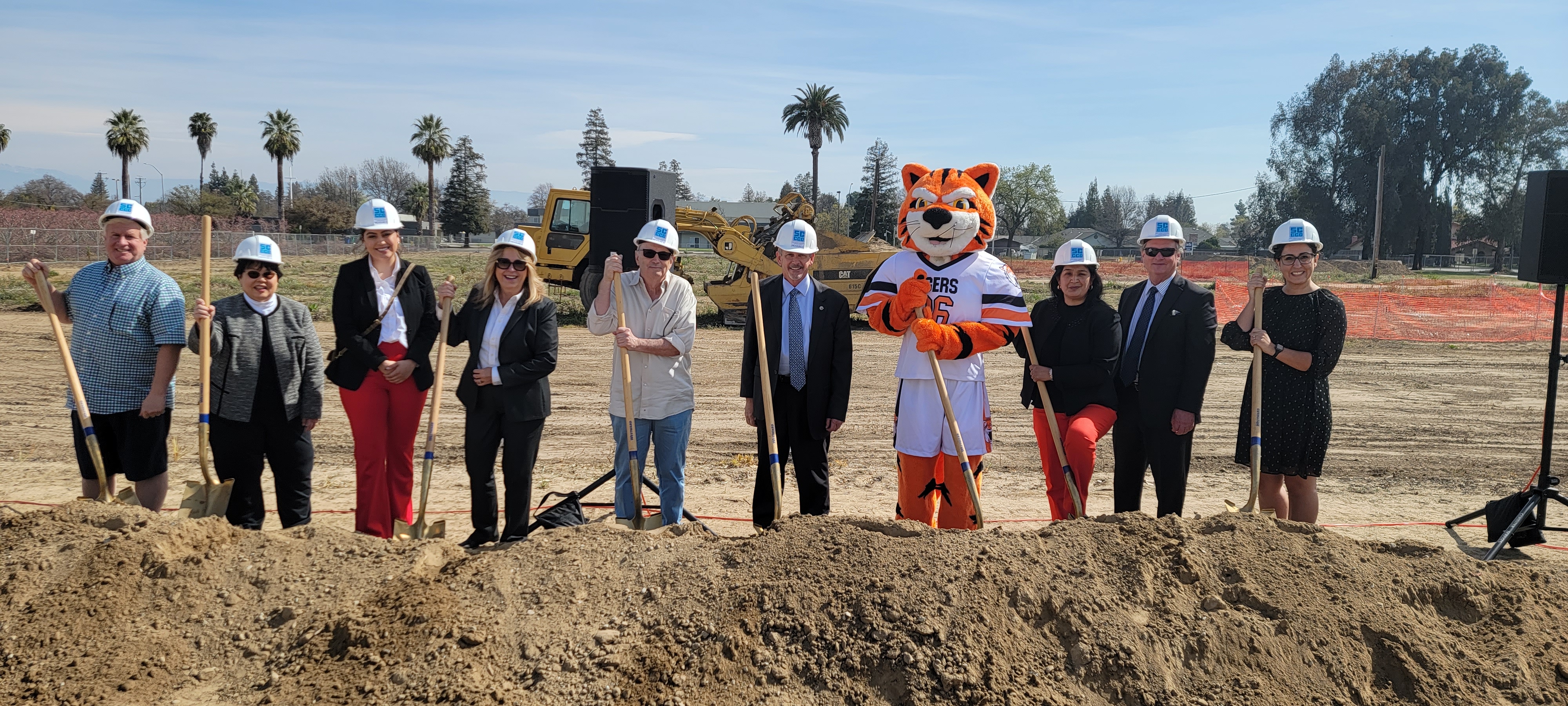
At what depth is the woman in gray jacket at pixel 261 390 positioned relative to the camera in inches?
179

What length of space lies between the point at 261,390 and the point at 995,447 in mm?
6163

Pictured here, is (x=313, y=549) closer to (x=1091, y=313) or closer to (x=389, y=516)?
(x=389, y=516)

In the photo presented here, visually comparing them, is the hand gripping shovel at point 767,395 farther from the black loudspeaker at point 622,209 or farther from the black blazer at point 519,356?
the black loudspeaker at point 622,209

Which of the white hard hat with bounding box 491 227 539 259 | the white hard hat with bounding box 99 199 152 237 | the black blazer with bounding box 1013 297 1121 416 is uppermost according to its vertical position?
the white hard hat with bounding box 99 199 152 237

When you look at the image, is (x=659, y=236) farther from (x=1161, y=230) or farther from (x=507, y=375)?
(x=1161, y=230)

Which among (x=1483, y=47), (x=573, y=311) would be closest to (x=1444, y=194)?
(x=1483, y=47)

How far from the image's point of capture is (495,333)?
476 centimetres

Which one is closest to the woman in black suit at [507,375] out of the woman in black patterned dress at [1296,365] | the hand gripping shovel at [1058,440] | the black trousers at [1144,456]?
the hand gripping shovel at [1058,440]

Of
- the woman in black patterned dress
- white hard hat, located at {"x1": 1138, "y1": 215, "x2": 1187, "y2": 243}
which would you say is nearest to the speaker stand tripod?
the woman in black patterned dress

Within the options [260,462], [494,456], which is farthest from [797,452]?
[260,462]

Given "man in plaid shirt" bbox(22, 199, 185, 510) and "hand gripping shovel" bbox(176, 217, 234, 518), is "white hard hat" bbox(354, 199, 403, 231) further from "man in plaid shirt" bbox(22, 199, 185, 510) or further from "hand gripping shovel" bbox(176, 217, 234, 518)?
"man in plaid shirt" bbox(22, 199, 185, 510)

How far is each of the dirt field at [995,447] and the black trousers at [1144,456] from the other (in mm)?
1109

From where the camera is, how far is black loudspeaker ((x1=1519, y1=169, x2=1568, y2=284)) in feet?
18.8

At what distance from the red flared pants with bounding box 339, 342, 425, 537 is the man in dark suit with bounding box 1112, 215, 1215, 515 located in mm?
3750
